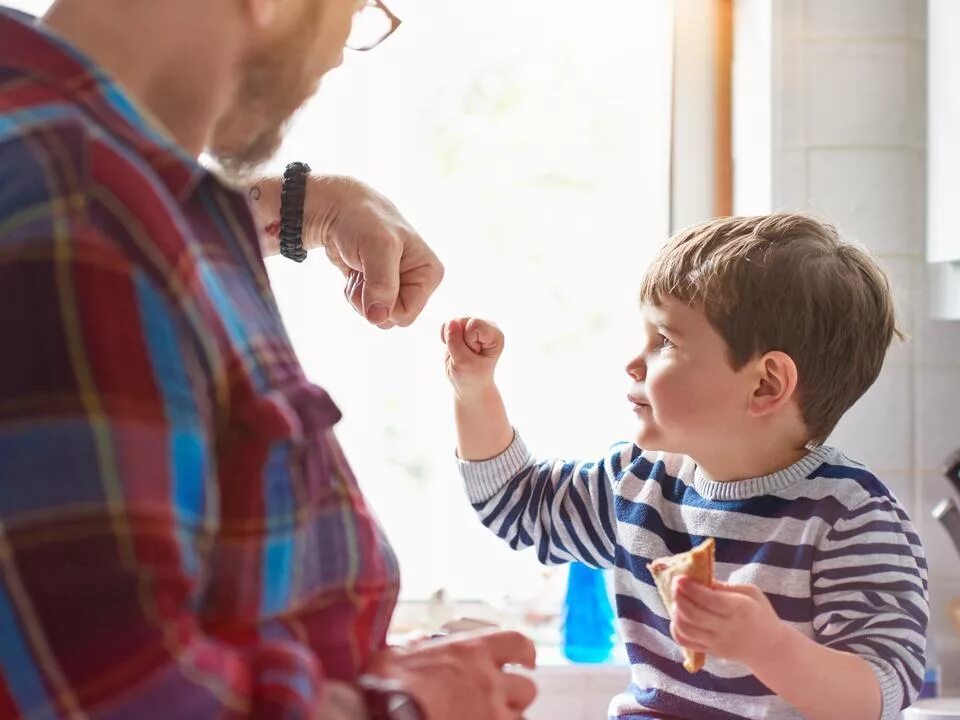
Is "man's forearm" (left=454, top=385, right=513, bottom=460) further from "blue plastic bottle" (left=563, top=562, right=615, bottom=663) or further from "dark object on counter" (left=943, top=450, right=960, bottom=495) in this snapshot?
"dark object on counter" (left=943, top=450, right=960, bottom=495)

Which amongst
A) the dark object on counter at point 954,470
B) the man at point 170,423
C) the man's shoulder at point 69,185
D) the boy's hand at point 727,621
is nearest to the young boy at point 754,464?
the boy's hand at point 727,621

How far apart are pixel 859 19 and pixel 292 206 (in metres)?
1.29

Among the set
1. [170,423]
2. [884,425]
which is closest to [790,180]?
[884,425]

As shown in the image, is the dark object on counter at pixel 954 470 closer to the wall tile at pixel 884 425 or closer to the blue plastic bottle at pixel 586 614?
the wall tile at pixel 884 425

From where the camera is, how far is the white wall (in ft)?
6.74

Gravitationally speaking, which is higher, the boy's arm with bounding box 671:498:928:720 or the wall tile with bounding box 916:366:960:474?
the wall tile with bounding box 916:366:960:474

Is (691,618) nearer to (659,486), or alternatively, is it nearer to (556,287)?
(659,486)

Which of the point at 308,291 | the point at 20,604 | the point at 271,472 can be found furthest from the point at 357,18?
the point at 308,291

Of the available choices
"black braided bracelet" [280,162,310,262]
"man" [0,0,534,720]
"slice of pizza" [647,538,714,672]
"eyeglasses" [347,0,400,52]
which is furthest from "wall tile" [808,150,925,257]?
"man" [0,0,534,720]

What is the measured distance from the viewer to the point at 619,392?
2.28m

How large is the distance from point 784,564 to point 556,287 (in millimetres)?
1023

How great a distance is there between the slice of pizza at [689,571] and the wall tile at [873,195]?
3.38 feet

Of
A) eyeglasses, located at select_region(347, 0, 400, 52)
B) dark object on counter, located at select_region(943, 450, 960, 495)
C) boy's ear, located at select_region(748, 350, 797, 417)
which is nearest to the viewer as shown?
eyeglasses, located at select_region(347, 0, 400, 52)

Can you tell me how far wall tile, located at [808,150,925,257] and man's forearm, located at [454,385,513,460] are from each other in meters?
0.83
